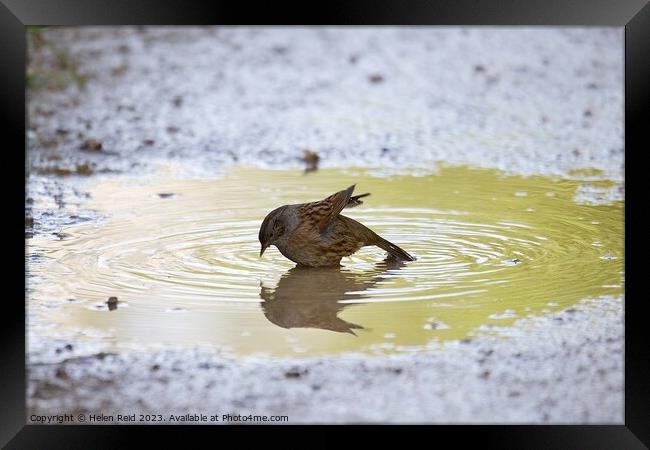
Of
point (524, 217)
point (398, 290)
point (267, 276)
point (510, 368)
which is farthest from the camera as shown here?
point (524, 217)

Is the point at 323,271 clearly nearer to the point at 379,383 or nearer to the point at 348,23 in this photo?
the point at 379,383

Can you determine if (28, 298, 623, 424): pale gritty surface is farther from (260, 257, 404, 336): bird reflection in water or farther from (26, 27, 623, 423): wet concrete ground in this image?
(260, 257, 404, 336): bird reflection in water

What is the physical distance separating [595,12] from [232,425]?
251 cm

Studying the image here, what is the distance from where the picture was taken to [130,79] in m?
13.2

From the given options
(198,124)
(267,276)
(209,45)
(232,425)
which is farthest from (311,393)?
(209,45)

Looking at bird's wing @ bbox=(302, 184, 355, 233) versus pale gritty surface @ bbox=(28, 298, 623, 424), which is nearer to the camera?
pale gritty surface @ bbox=(28, 298, 623, 424)

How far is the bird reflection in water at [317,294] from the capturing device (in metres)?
6.47

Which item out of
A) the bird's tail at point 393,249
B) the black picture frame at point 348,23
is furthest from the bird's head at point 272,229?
the black picture frame at point 348,23

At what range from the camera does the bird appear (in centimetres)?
777

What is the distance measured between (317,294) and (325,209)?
41.8 inches

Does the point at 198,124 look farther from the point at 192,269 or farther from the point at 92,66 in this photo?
the point at 192,269

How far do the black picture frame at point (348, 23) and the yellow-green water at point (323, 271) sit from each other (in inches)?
50.9

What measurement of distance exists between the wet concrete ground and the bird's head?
5.91 ft

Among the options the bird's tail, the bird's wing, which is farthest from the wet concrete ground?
the bird's wing
